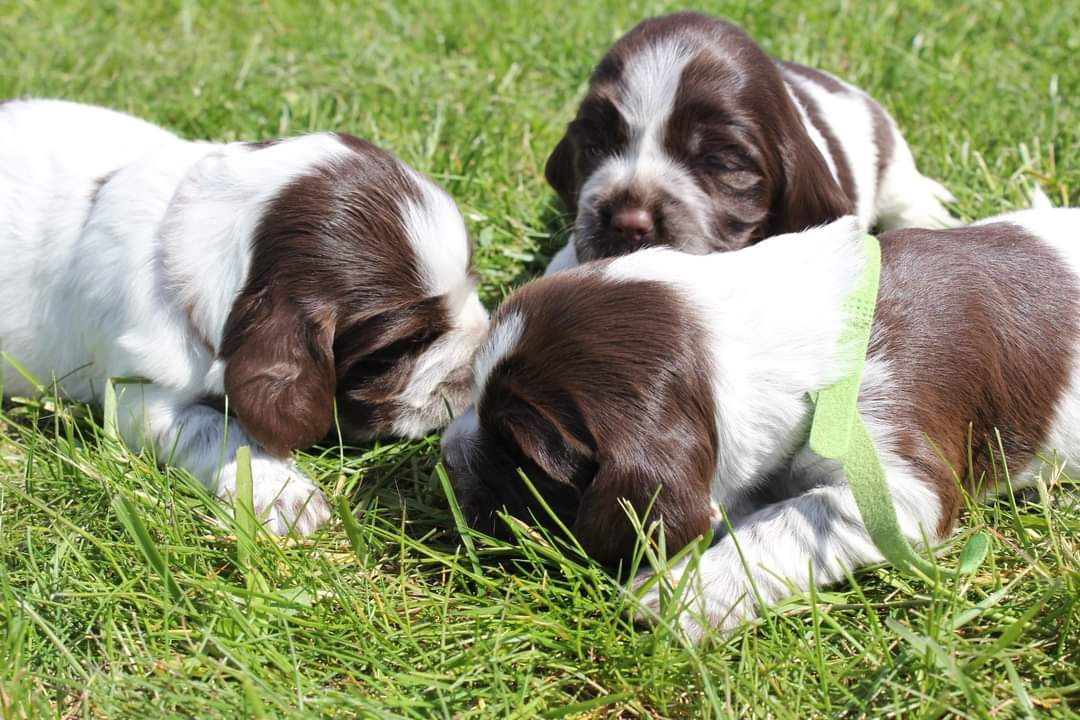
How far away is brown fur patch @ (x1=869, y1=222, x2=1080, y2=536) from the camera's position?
11.1 ft

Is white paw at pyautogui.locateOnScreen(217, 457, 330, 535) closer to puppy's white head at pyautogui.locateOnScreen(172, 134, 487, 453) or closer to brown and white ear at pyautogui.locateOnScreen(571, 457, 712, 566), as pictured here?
puppy's white head at pyautogui.locateOnScreen(172, 134, 487, 453)

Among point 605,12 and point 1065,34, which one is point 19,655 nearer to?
point 605,12

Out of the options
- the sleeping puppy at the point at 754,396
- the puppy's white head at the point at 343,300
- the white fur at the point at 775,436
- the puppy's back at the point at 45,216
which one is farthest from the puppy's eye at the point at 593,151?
the puppy's back at the point at 45,216

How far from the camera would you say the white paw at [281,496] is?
148 inches

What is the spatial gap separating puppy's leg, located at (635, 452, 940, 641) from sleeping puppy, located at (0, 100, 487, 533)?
4.07 ft

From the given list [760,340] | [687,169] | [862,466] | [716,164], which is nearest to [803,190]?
[716,164]

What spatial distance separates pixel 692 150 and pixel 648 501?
2009mm

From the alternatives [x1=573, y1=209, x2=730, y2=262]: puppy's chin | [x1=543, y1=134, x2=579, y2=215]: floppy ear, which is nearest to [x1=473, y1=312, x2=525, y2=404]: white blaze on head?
[x1=573, y1=209, x2=730, y2=262]: puppy's chin

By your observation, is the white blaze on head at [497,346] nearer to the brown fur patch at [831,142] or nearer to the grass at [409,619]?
the grass at [409,619]

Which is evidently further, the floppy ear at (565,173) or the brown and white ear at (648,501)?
the floppy ear at (565,173)

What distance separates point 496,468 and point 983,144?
12.5ft

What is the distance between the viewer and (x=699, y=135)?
463cm

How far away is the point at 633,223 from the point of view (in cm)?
453

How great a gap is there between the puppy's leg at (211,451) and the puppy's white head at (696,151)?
5.11 feet
